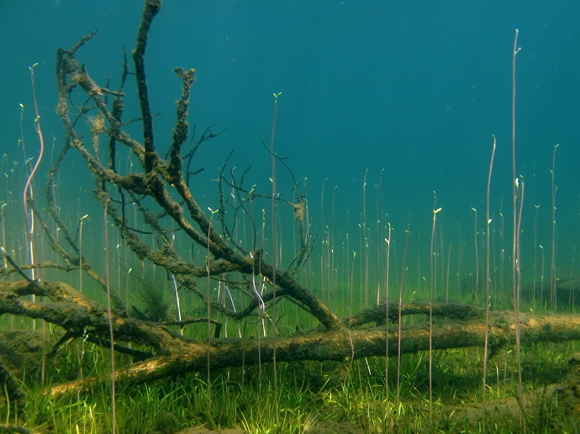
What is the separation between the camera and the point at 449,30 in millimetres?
53125

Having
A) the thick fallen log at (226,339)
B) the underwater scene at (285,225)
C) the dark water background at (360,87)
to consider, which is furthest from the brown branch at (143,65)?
the dark water background at (360,87)

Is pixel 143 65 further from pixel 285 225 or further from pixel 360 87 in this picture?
pixel 360 87

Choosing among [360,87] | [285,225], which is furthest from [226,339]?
Answer: [360,87]

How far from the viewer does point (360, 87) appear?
70688 mm

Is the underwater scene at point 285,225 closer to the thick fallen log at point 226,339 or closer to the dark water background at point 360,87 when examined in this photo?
the thick fallen log at point 226,339

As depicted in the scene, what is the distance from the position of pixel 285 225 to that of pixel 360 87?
160 feet

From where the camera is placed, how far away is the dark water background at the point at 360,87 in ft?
90.9

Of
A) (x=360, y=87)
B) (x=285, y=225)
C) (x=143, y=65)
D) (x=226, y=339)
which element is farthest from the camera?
(x=360, y=87)

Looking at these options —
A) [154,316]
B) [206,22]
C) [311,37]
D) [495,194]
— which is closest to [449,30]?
[311,37]

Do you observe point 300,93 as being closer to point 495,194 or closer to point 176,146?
point 495,194

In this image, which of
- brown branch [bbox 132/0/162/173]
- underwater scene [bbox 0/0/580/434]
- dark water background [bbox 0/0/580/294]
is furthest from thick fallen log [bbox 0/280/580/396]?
dark water background [bbox 0/0/580/294]

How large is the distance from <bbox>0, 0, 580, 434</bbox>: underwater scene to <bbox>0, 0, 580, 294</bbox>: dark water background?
0.43 meters

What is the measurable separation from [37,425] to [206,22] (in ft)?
127

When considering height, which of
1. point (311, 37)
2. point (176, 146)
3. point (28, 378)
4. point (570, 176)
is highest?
point (311, 37)
